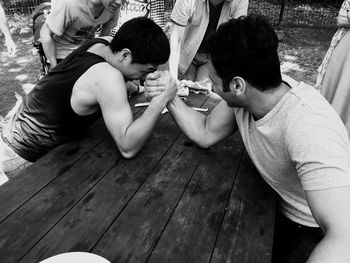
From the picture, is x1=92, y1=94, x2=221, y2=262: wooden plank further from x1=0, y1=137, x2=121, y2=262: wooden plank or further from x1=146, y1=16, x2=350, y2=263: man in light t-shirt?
x1=146, y1=16, x2=350, y2=263: man in light t-shirt

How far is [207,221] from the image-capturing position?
1.26 m

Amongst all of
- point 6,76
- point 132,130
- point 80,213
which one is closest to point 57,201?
point 80,213

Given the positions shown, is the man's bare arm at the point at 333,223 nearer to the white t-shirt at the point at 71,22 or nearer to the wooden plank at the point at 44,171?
the wooden plank at the point at 44,171

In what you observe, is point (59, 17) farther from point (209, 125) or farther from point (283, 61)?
point (283, 61)

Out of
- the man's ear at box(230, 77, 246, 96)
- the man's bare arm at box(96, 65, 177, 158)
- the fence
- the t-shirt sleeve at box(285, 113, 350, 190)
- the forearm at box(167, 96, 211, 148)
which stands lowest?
the fence

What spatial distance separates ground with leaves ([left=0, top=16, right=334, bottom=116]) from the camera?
529 centimetres

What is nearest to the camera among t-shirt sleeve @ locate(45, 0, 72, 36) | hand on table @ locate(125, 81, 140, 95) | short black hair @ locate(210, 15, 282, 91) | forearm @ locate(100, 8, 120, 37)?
short black hair @ locate(210, 15, 282, 91)

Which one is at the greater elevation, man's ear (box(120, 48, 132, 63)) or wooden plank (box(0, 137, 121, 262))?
man's ear (box(120, 48, 132, 63))

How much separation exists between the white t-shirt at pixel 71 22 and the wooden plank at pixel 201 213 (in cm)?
177

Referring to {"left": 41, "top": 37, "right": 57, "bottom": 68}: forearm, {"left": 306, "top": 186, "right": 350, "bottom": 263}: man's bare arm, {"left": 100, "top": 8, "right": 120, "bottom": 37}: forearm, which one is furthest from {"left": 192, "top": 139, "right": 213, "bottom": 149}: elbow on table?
{"left": 100, "top": 8, "right": 120, "bottom": 37}: forearm

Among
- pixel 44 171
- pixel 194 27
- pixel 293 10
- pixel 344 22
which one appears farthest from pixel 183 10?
pixel 293 10

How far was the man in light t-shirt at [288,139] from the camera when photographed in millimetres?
992

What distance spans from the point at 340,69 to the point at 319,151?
4.99ft

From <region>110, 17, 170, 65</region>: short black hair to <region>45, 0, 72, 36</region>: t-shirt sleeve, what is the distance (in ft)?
3.52
